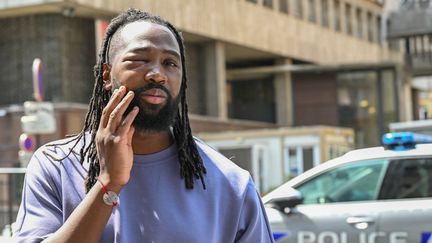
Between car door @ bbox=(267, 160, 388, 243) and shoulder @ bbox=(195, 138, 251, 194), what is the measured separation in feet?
14.7

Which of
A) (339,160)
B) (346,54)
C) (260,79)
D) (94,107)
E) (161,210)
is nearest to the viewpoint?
(161,210)

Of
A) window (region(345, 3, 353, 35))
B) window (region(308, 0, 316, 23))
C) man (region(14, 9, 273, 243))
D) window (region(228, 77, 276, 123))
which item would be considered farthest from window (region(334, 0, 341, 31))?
man (region(14, 9, 273, 243))

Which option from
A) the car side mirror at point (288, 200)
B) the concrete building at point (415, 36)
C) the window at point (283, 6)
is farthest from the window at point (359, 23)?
the car side mirror at point (288, 200)

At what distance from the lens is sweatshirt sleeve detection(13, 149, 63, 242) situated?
79.0 inches

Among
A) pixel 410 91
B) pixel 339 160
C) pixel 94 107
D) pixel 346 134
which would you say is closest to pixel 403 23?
pixel 410 91

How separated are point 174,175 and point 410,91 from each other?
51.4 meters

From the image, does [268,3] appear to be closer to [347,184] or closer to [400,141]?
[347,184]

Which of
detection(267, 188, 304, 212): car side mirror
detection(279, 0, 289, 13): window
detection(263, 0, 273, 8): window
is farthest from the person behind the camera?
detection(279, 0, 289, 13): window

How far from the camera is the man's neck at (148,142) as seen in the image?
209 cm

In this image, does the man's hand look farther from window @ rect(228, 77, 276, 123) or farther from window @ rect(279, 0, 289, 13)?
window @ rect(279, 0, 289, 13)

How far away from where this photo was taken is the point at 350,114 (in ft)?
120

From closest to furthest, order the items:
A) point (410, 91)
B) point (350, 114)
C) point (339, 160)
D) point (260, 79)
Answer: point (339, 160) < point (350, 114) < point (260, 79) < point (410, 91)

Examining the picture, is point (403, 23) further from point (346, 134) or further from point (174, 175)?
point (174, 175)

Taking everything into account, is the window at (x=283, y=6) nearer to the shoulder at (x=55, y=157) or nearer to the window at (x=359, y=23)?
the window at (x=359, y=23)
